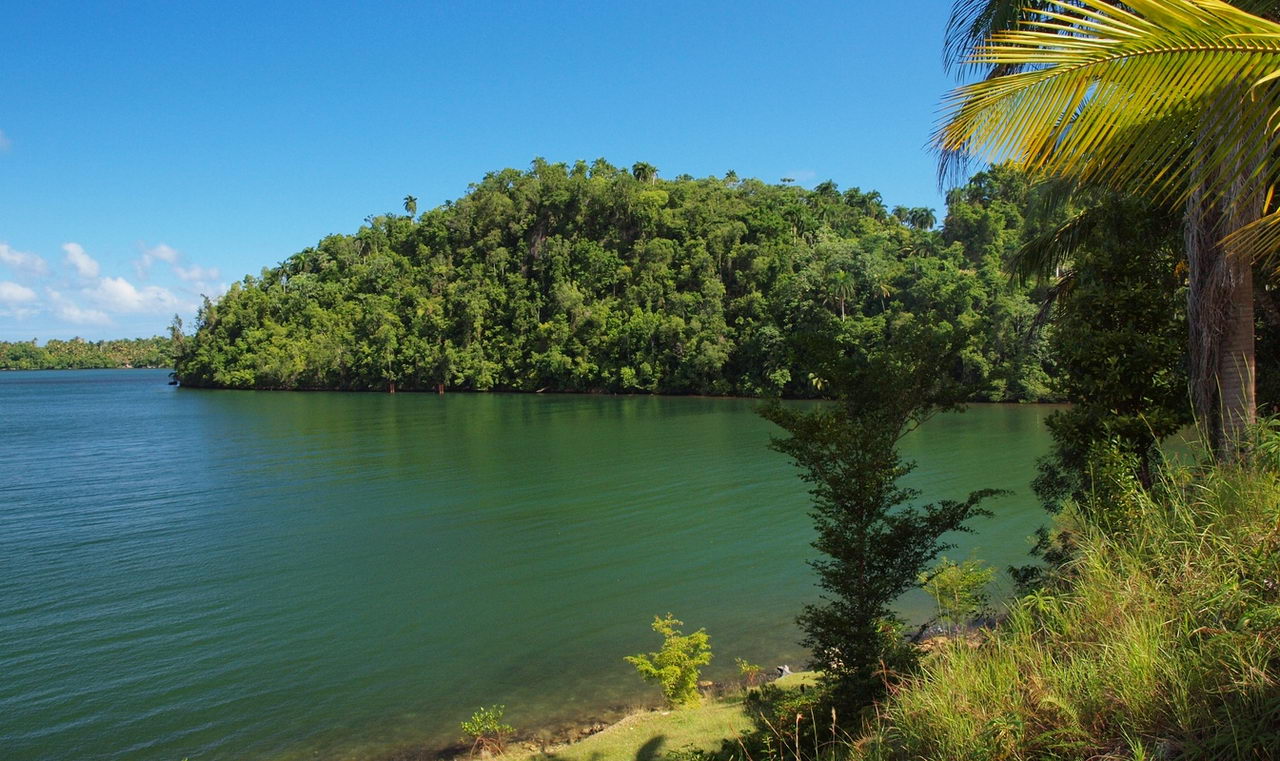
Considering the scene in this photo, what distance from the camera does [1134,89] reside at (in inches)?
106

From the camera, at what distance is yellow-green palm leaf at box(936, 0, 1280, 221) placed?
2490mm

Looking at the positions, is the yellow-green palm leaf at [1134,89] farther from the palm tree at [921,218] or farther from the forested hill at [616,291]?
the palm tree at [921,218]

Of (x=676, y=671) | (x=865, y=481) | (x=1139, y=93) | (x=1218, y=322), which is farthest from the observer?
(x=676, y=671)

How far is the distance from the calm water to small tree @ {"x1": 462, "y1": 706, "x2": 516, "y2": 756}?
0.47 metres

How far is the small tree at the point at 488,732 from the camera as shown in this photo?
9.03m

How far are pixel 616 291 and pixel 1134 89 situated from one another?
70.6m

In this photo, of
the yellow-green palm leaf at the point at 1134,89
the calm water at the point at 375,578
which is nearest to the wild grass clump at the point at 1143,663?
the yellow-green palm leaf at the point at 1134,89

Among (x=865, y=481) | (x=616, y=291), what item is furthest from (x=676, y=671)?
(x=616, y=291)

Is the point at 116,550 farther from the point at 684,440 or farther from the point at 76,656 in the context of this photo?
the point at 684,440

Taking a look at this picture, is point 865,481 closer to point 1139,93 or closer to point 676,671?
point 676,671

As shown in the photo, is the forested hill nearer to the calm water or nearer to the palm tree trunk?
the calm water

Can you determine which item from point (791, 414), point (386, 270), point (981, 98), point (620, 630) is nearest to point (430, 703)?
point (620, 630)

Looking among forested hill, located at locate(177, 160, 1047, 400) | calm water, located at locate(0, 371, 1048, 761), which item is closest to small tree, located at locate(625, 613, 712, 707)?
calm water, located at locate(0, 371, 1048, 761)

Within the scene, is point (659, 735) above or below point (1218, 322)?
below
